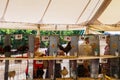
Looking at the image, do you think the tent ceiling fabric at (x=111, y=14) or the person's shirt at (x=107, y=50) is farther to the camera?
the tent ceiling fabric at (x=111, y=14)

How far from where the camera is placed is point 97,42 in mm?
3273

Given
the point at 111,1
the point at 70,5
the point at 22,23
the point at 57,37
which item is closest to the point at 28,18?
the point at 22,23

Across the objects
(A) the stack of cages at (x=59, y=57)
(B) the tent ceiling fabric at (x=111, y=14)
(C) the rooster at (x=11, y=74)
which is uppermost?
(B) the tent ceiling fabric at (x=111, y=14)

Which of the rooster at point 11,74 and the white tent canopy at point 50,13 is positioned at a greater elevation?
the white tent canopy at point 50,13

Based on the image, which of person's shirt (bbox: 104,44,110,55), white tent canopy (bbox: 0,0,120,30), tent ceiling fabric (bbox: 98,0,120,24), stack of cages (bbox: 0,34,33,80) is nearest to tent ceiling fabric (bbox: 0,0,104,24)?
white tent canopy (bbox: 0,0,120,30)

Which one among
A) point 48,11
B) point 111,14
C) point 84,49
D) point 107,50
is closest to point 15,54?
point 84,49

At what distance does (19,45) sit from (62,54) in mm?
525

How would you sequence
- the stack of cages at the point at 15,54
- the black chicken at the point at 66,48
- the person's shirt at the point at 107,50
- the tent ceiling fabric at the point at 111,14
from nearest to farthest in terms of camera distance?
1. the stack of cages at the point at 15,54
2. the black chicken at the point at 66,48
3. the person's shirt at the point at 107,50
4. the tent ceiling fabric at the point at 111,14

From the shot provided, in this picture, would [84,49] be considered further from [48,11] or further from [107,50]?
[48,11]

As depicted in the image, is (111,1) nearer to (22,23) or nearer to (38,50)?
(22,23)

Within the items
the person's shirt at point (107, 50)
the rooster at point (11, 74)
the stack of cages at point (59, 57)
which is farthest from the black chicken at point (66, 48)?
the rooster at point (11, 74)

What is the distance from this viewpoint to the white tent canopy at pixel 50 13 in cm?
485

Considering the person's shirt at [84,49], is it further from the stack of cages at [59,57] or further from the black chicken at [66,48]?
the black chicken at [66,48]

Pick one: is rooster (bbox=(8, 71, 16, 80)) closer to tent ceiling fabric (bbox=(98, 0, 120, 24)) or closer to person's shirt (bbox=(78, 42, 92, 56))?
person's shirt (bbox=(78, 42, 92, 56))
